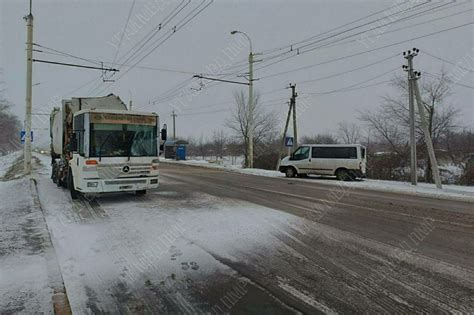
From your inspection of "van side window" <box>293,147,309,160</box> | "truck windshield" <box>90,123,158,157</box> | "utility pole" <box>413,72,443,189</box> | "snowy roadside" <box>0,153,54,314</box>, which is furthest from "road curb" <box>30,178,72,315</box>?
"van side window" <box>293,147,309,160</box>

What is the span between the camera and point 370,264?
18.0 feet

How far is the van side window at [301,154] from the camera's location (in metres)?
22.8

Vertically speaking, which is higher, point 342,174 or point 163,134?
point 163,134

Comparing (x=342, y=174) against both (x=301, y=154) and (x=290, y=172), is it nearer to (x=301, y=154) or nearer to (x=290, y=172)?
(x=301, y=154)

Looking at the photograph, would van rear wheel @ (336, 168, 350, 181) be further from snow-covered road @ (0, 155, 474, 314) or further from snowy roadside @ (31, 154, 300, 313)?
snowy roadside @ (31, 154, 300, 313)

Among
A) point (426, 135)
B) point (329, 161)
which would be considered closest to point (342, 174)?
point (329, 161)

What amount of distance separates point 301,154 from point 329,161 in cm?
201

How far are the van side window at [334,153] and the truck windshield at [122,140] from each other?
42.3ft

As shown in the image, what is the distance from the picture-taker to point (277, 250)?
6.15m

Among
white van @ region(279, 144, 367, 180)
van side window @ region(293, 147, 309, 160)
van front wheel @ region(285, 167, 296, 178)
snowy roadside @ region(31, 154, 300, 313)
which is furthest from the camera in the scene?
van front wheel @ region(285, 167, 296, 178)

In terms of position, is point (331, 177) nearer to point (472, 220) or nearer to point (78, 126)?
point (472, 220)

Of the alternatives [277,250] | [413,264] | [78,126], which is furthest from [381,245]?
[78,126]

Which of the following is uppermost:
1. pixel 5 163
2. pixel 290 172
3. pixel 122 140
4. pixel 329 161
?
pixel 122 140

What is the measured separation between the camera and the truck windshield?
35.9 ft
